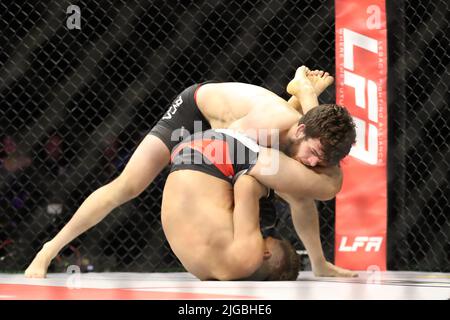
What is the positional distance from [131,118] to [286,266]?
1383 millimetres

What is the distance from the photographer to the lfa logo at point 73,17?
9.32 ft

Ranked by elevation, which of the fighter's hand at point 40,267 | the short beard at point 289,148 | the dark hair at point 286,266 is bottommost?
the fighter's hand at point 40,267

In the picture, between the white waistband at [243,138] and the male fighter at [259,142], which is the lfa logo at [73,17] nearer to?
the male fighter at [259,142]

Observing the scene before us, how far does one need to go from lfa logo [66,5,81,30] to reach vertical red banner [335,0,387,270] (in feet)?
3.01

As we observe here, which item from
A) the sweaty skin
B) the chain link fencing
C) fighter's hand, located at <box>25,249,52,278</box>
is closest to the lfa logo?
the chain link fencing

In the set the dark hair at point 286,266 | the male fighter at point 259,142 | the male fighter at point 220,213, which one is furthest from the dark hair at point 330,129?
the dark hair at point 286,266

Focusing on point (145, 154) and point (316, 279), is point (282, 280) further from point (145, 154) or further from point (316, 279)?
point (145, 154)

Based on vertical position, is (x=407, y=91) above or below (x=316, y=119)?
above

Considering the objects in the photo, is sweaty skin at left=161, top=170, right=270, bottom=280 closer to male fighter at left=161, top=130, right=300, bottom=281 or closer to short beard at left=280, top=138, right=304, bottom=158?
male fighter at left=161, top=130, right=300, bottom=281

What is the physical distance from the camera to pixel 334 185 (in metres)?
1.86

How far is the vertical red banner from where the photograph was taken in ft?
8.90

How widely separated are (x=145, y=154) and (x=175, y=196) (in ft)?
1.00

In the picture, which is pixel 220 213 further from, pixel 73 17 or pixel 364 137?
pixel 73 17
